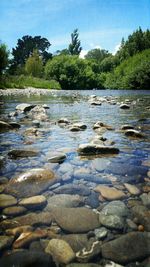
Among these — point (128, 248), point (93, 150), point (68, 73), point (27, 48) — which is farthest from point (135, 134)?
point (27, 48)

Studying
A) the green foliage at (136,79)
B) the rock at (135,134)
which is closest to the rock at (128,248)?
the rock at (135,134)

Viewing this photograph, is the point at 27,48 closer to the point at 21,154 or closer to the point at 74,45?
the point at 74,45

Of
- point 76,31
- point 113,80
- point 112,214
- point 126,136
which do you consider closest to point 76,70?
point 113,80

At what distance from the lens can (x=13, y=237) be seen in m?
1.94

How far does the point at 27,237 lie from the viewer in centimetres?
193

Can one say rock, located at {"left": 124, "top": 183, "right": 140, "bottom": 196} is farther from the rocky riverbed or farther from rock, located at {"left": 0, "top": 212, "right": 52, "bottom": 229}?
rock, located at {"left": 0, "top": 212, "right": 52, "bottom": 229}

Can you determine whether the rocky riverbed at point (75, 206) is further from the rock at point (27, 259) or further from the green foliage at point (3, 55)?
the green foliage at point (3, 55)

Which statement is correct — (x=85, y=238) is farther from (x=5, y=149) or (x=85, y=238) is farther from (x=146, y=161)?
(x=5, y=149)

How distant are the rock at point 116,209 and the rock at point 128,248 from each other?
0.32 metres

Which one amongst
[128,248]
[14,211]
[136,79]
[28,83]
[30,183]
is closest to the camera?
[128,248]

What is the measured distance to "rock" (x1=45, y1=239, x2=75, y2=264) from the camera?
1.72m

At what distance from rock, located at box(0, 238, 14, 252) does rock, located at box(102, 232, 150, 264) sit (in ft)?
2.04

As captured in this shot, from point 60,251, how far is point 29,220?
0.48m

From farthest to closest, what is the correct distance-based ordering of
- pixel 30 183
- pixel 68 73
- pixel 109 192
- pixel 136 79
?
1. pixel 68 73
2. pixel 136 79
3. pixel 30 183
4. pixel 109 192
